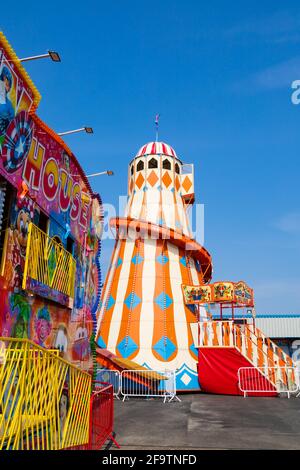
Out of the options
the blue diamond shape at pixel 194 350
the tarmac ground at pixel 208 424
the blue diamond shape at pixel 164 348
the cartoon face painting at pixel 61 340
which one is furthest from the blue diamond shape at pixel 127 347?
the cartoon face painting at pixel 61 340

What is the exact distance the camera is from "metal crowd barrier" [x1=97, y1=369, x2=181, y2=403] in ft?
46.0

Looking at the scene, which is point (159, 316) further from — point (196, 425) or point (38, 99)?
point (38, 99)

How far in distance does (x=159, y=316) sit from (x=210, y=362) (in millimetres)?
2874

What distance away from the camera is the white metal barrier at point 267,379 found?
48.3 feet

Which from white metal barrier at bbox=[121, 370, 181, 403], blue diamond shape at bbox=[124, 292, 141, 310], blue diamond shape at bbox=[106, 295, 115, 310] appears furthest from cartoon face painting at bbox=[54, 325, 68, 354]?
blue diamond shape at bbox=[106, 295, 115, 310]

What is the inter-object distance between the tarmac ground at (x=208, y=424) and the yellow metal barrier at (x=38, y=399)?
1.73 meters

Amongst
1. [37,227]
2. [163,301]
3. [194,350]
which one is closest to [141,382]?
[194,350]

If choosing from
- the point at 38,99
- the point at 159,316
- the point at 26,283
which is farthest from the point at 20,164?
the point at 159,316

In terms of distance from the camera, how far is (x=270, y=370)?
15.0m

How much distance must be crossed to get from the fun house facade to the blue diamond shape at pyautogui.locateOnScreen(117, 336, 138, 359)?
6.91 metres

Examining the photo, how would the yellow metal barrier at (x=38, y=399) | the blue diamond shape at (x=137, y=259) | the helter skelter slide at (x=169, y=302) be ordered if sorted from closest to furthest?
1. the yellow metal barrier at (x=38, y=399)
2. the helter skelter slide at (x=169, y=302)
3. the blue diamond shape at (x=137, y=259)

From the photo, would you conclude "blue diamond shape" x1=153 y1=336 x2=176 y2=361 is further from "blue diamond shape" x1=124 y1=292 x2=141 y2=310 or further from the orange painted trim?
the orange painted trim

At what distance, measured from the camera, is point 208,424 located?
8.86 metres

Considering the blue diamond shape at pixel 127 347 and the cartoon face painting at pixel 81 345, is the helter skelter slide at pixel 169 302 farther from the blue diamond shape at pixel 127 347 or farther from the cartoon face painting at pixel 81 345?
the cartoon face painting at pixel 81 345
